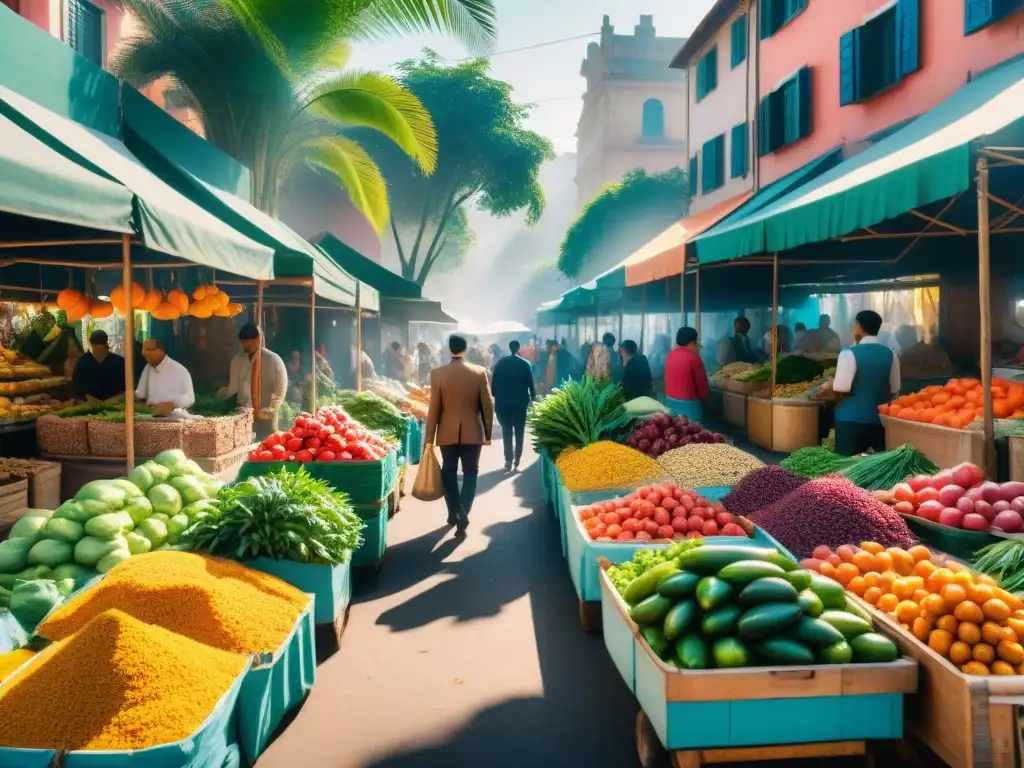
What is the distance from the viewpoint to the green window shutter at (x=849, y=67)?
543 inches

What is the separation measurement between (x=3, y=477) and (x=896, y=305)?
17.4m

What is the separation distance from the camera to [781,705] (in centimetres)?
331

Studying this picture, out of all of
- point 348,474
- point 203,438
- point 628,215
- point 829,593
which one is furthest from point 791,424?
point 628,215

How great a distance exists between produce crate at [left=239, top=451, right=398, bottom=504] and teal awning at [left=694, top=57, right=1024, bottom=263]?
4454mm

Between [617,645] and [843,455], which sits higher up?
[843,455]

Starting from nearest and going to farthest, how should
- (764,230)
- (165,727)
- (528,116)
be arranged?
(165,727), (764,230), (528,116)

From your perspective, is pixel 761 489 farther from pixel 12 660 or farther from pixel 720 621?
pixel 12 660

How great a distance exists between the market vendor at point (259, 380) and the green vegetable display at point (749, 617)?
6.92m

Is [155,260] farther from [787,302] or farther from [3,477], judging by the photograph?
[787,302]

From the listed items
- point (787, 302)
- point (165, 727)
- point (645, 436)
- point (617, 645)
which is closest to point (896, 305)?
point (787, 302)

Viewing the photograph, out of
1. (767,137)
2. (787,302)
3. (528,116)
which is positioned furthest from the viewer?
(528,116)

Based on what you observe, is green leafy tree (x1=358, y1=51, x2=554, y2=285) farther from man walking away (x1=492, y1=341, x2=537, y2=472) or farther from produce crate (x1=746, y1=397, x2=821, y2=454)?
produce crate (x1=746, y1=397, x2=821, y2=454)

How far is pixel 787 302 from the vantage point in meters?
22.4

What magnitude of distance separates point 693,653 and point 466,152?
2913 centimetres
